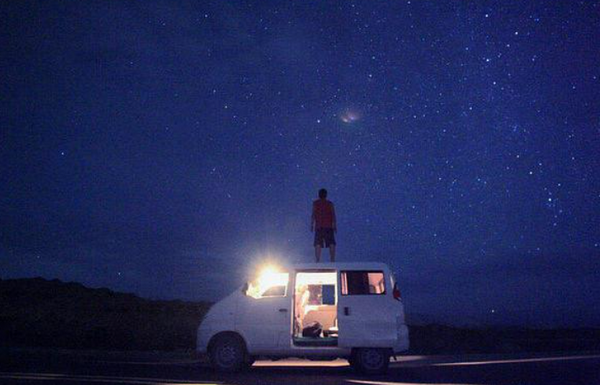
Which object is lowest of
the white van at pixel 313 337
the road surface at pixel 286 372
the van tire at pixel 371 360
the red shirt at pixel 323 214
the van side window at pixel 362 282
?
the road surface at pixel 286 372

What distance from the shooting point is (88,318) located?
1045 inches

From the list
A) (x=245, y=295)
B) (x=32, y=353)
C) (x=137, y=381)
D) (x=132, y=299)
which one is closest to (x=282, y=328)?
(x=245, y=295)

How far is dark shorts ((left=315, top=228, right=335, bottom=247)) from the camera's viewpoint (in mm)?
14555

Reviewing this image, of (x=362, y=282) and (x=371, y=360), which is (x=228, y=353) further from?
(x=362, y=282)

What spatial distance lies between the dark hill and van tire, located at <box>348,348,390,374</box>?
1012 centimetres

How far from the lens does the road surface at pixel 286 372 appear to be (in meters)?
9.31

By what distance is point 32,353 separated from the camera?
15016 millimetres

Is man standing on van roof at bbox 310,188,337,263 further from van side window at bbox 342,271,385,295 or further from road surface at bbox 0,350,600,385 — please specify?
van side window at bbox 342,271,385,295

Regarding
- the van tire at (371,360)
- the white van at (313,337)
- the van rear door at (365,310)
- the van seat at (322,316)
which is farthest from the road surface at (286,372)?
the van seat at (322,316)

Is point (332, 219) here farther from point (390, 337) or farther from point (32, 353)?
point (32, 353)

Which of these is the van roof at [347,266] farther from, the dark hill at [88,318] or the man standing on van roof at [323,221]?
the dark hill at [88,318]

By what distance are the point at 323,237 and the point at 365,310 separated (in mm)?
4470

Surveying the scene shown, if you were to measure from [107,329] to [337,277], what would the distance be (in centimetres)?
1622

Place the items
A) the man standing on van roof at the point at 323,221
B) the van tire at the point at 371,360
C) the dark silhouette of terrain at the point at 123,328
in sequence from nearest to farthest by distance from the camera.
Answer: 1. the van tire at the point at 371,360
2. the man standing on van roof at the point at 323,221
3. the dark silhouette of terrain at the point at 123,328
